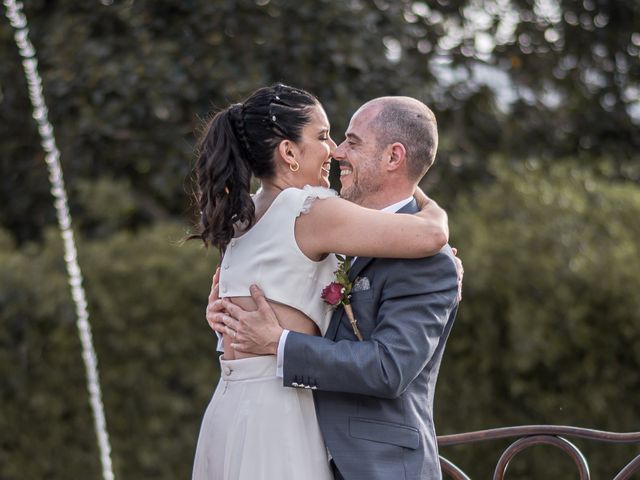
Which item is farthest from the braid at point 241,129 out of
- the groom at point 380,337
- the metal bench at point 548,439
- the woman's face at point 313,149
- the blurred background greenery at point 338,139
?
the blurred background greenery at point 338,139

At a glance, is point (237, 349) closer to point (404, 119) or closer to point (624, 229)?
point (404, 119)

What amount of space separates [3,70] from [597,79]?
4.50 meters

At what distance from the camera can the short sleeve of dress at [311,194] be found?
277cm

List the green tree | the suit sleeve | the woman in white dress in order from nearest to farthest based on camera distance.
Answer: the suit sleeve < the woman in white dress < the green tree

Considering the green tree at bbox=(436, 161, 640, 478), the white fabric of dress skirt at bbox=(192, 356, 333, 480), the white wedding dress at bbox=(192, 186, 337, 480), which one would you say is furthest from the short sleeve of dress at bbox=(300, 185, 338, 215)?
the green tree at bbox=(436, 161, 640, 478)

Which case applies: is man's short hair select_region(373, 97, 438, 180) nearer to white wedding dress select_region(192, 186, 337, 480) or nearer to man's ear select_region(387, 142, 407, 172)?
man's ear select_region(387, 142, 407, 172)

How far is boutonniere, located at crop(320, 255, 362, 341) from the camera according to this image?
2729mm

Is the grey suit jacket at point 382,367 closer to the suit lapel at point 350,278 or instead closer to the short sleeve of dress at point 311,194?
the suit lapel at point 350,278

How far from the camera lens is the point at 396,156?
9.33 feet

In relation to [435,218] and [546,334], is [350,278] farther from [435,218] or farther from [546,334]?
[546,334]

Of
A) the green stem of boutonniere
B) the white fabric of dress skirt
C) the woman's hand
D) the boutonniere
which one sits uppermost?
the woman's hand

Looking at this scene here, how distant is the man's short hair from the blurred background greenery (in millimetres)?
2729

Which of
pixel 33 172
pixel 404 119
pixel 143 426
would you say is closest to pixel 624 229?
pixel 143 426

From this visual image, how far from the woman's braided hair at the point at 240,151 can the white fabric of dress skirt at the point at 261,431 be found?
370mm
